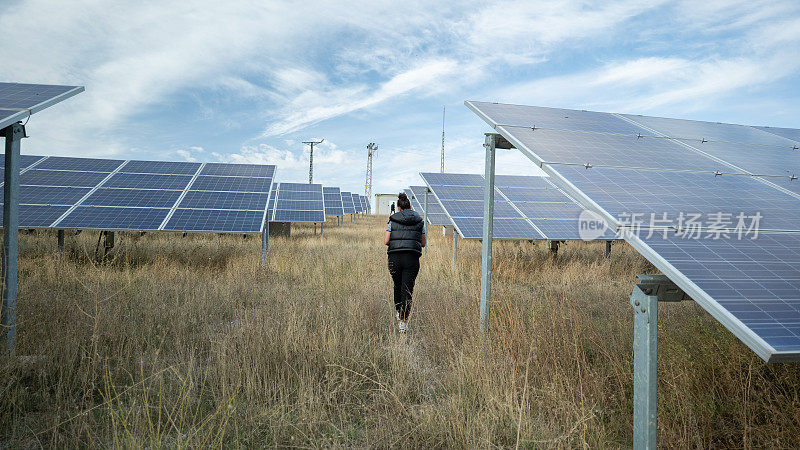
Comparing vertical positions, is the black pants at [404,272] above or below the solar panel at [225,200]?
below

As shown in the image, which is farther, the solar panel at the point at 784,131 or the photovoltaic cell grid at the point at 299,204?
the photovoltaic cell grid at the point at 299,204

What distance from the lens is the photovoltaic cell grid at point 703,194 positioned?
8.93 ft

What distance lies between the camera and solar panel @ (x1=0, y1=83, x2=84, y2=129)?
4.82m

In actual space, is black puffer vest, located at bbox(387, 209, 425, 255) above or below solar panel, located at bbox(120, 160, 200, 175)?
below

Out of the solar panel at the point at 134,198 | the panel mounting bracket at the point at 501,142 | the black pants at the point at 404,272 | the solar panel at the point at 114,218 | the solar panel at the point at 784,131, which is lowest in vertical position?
the black pants at the point at 404,272

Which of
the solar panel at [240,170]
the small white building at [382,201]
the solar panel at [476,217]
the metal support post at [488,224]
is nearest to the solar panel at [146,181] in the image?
the solar panel at [240,170]

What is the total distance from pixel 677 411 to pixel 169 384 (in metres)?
5.30

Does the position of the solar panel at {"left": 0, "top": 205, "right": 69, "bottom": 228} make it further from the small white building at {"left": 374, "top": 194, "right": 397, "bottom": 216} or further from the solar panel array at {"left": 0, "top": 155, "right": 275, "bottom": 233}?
the small white building at {"left": 374, "top": 194, "right": 397, "bottom": 216}

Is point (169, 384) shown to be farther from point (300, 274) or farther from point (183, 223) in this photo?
point (183, 223)

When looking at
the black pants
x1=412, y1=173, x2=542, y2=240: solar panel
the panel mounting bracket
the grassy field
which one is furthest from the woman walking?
x1=412, y1=173, x2=542, y2=240: solar panel

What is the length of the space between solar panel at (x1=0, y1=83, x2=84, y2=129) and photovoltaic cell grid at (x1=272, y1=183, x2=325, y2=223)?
12616 millimetres

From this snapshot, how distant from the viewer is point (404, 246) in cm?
758

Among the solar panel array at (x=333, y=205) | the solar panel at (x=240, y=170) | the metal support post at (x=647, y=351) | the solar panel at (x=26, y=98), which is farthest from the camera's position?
the solar panel array at (x=333, y=205)

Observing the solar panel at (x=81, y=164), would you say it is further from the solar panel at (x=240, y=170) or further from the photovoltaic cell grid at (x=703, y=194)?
the photovoltaic cell grid at (x=703, y=194)
